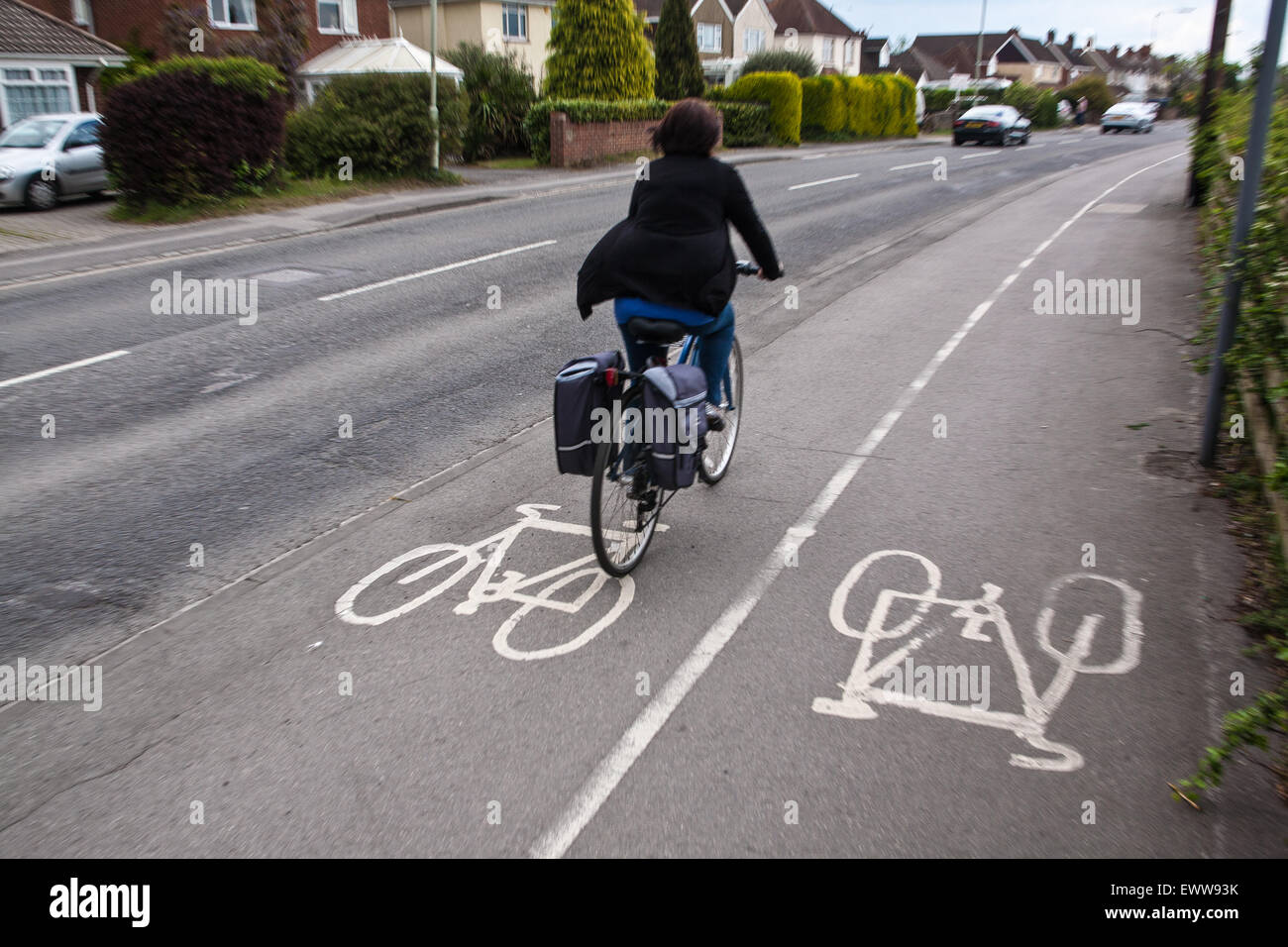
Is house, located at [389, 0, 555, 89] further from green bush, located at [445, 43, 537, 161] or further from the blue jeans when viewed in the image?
the blue jeans

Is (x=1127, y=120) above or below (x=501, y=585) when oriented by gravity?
above

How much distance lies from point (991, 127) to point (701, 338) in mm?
37671

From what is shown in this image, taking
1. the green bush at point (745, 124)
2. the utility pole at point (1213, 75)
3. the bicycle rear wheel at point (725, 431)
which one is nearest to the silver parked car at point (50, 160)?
the bicycle rear wheel at point (725, 431)

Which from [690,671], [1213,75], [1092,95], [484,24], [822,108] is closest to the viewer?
[690,671]

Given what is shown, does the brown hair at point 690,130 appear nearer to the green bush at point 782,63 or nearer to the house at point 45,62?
the house at point 45,62

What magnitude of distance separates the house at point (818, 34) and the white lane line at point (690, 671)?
230 feet

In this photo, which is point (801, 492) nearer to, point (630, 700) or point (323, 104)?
point (630, 700)

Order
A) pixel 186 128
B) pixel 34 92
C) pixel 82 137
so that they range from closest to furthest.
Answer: pixel 186 128
pixel 82 137
pixel 34 92

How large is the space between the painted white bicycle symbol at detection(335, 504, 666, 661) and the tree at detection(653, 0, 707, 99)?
36.0 meters

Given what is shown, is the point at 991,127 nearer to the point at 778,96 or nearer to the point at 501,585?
the point at 778,96

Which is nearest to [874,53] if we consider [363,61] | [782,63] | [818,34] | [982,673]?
[818,34]

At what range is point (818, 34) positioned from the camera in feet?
241

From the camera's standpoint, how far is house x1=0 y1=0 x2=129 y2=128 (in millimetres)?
25547
